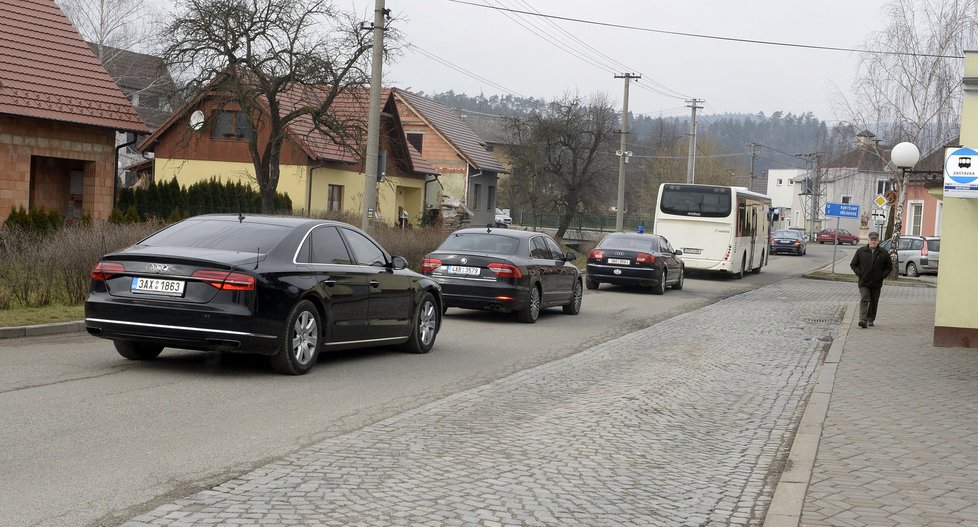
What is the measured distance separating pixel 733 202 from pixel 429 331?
22.0 meters

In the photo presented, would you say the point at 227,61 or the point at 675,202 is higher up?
the point at 227,61

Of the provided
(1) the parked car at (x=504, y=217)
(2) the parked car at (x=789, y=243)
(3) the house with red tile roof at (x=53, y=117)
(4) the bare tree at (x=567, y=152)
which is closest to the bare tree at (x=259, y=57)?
(3) the house with red tile roof at (x=53, y=117)

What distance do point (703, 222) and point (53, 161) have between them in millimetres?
18834

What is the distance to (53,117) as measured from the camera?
24125mm

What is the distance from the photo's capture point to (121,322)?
32.1 ft

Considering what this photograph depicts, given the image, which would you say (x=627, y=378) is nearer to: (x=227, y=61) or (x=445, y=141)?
(x=227, y=61)

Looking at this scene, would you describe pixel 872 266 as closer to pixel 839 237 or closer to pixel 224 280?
pixel 224 280

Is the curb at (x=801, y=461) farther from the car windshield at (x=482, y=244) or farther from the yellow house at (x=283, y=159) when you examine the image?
the yellow house at (x=283, y=159)

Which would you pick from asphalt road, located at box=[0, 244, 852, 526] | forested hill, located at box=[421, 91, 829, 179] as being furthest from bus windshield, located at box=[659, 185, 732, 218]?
forested hill, located at box=[421, 91, 829, 179]

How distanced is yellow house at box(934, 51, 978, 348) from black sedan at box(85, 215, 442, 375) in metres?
7.89

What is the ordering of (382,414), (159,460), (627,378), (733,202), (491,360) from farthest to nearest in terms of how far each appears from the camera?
(733,202) < (491,360) < (627,378) < (382,414) < (159,460)

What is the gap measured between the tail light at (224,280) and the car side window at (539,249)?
8488mm

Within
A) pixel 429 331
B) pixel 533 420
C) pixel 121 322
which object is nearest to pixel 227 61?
pixel 429 331

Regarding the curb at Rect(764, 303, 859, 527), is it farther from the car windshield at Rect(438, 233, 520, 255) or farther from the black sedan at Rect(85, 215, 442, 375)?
the car windshield at Rect(438, 233, 520, 255)
